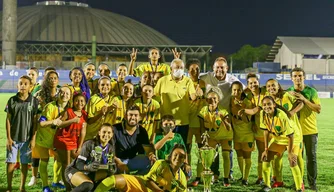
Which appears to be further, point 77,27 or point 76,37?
point 77,27

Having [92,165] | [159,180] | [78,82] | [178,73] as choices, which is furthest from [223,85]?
[92,165]

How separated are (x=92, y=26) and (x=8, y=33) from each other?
23.4 meters

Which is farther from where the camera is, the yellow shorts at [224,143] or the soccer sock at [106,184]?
the yellow shorts at [224,143]

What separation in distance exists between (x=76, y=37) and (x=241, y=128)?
5678 cm

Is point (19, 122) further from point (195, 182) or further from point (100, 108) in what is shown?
point (195, 182)

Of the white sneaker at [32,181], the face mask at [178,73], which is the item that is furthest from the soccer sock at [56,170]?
the face mask at [178,73]

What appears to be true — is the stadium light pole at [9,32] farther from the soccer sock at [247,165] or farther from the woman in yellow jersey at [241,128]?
the soccer sock at [247,165]

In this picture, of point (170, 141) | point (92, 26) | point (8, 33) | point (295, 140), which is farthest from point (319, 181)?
point (92, 26)

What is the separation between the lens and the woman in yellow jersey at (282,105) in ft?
19.3

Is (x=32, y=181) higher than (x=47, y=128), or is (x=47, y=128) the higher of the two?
(x=47, y=128)

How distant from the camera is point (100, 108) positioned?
614cm

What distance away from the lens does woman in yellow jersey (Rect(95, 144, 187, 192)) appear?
4.72 m

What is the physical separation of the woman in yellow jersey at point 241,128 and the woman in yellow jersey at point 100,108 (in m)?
1.69

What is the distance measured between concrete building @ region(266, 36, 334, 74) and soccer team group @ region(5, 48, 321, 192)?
119 feet
